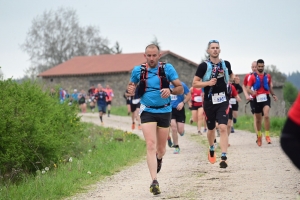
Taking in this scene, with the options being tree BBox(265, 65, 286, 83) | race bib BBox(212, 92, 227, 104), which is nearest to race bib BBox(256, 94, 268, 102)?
race bib BBox(212, 92, 227, 104)

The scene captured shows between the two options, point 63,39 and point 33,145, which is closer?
point 33,145

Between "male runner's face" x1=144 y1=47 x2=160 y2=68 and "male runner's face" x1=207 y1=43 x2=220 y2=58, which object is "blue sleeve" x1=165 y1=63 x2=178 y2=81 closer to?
"male runner's face" x1=144 y1=47 x2=160 y2=68

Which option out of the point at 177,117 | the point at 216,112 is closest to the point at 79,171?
the point at 216,112

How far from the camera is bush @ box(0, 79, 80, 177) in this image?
40.8ft

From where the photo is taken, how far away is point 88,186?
36.1 feet

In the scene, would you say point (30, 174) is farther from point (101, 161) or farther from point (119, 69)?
point (119, 69)

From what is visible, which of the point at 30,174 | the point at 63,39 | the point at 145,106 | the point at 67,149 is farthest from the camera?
the point at 63,39

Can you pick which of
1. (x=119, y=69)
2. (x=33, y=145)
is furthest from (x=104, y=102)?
(x=119, y=69)

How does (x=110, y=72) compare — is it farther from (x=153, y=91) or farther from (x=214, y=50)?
(x=153, y=91)

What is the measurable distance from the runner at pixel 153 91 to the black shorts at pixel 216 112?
2029 mm

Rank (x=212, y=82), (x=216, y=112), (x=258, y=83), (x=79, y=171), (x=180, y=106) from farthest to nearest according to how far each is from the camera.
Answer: (x=258, y=83)
(x=180, y=106)
(x=79, y=171)
(x=216, y=112)
(x=212, y=82)

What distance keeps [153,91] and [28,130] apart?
4.28 meters

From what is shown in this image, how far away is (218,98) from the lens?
11.6 m

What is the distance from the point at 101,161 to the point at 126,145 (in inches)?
148
